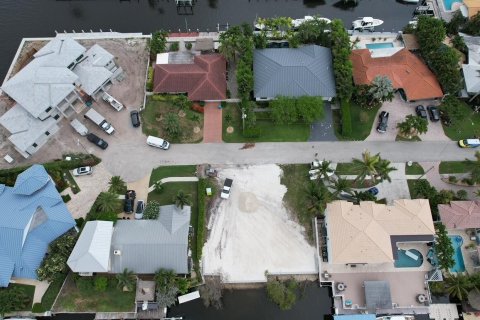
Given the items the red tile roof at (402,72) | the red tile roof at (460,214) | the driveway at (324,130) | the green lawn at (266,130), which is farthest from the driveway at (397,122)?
the red tile roof at (460,214)

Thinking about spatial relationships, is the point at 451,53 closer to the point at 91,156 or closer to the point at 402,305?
the point at 402,305

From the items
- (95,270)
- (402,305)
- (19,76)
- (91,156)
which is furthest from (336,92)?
(19,76)

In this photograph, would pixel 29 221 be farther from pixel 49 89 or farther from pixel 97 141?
pixel 49 89

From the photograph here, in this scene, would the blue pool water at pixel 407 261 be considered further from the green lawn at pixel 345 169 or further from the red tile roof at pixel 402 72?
the red tile roof at pixel 402 72

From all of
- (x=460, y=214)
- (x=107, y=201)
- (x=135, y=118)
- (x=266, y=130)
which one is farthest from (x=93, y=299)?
(x=460, y=214)

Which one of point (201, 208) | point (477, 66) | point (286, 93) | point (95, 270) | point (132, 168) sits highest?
point (477, 66)

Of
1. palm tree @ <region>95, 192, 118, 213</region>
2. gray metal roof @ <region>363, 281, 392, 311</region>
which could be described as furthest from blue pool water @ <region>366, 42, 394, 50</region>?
palm tree @ <region>95, 192, 118, 213</region>

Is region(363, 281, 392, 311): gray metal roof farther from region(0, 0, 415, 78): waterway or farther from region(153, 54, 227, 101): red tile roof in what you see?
region(0, 0, 415, 78): waterway
